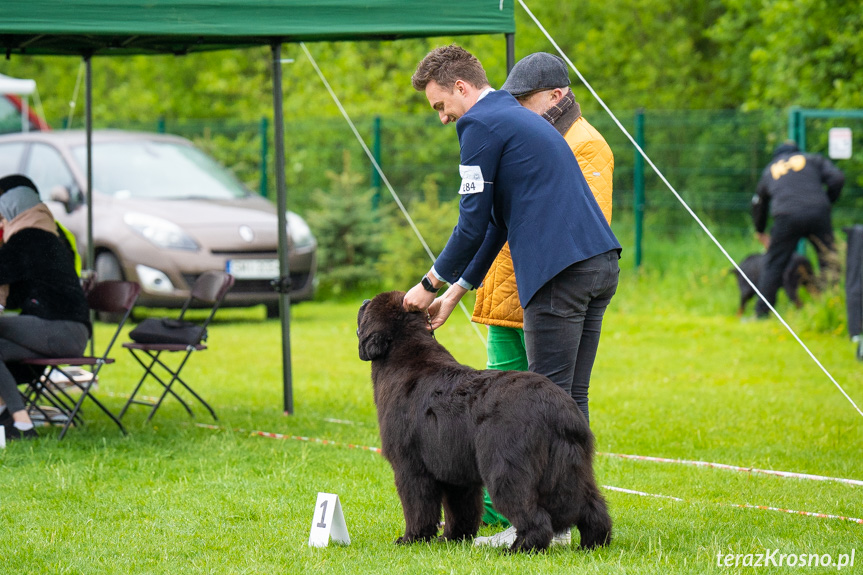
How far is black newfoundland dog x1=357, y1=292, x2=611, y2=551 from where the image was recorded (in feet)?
11.6

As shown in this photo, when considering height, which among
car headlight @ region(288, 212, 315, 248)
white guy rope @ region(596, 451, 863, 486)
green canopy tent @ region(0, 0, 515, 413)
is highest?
green canopy tent @ region(0, 0, 515, 413)

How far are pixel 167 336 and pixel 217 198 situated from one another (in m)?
5.37

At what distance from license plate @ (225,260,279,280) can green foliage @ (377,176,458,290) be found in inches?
94.0

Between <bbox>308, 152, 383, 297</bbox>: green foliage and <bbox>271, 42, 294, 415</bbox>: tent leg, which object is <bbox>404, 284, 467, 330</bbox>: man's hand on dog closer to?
<bbox>271, 42, 294, 415</bbox>: tent leg

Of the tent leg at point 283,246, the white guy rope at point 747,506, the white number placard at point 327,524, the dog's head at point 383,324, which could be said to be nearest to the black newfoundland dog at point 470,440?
the dog's head at point 383,324

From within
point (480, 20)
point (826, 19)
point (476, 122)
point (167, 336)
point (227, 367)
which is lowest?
point (227, 367)

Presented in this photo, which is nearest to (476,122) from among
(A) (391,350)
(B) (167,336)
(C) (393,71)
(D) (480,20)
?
(A) (391,350)

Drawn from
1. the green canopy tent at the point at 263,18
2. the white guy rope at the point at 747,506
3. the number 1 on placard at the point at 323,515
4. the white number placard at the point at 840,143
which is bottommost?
the white guy rope at the point at 747,506

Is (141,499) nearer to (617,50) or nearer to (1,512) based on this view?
(1,512)

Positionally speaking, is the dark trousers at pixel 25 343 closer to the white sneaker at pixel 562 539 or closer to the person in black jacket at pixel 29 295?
the person in black jacket at pixel 29 295

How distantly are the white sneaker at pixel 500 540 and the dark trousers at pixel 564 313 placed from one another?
22.2 inches

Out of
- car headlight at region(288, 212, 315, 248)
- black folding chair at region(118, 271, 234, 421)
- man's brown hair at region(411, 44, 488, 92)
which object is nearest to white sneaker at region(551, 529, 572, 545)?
man's brown hair at region(411, 44, 488, 92)

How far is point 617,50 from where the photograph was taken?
21.0 m

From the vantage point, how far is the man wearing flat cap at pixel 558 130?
4.13 metres
